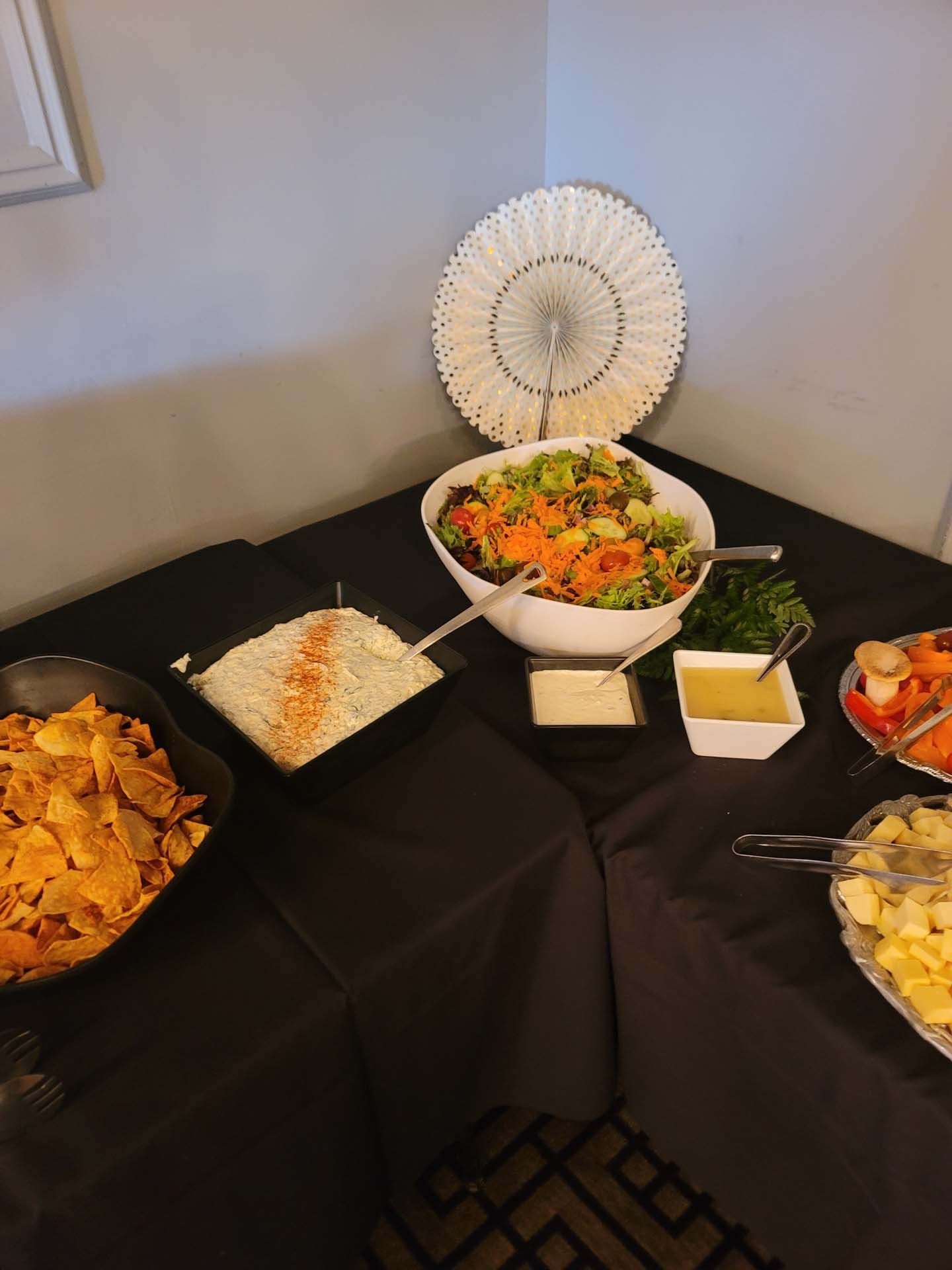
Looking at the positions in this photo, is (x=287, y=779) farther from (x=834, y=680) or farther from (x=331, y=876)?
(x=834, y=680)

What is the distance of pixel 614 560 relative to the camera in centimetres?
106

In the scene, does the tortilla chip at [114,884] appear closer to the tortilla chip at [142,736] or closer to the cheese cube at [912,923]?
the tortilla chip at [142,736]

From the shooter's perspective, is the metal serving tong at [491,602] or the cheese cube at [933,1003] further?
the metal serving tong at [491,602]

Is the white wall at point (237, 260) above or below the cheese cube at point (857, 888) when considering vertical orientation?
above

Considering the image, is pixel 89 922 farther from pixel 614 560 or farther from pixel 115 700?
pixel 614 560

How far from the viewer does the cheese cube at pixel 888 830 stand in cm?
81

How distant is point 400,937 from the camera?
778 mm

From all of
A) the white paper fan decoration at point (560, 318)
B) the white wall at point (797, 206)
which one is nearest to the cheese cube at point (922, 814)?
the white wall at point (797, 206)

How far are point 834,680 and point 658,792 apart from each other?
1.01 feet

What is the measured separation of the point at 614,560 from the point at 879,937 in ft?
1.70

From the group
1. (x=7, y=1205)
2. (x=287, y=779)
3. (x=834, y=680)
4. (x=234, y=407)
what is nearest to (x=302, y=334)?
(x=234, y=407)

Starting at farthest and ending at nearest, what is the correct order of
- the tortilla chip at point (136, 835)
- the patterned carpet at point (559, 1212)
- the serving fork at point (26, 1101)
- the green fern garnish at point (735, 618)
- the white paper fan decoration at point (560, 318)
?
the white paper fan decoration at point (560, 318) < the patterned carpet at point (559, 1212) < the green fern garnish at point (735, 618) < the tortilla chip at point (136, 835) < the serving fork at point (26, 1101)

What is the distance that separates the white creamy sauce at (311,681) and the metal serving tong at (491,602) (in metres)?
0.01

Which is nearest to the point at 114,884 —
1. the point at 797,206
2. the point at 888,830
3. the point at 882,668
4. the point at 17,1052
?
the point at 17,1052
